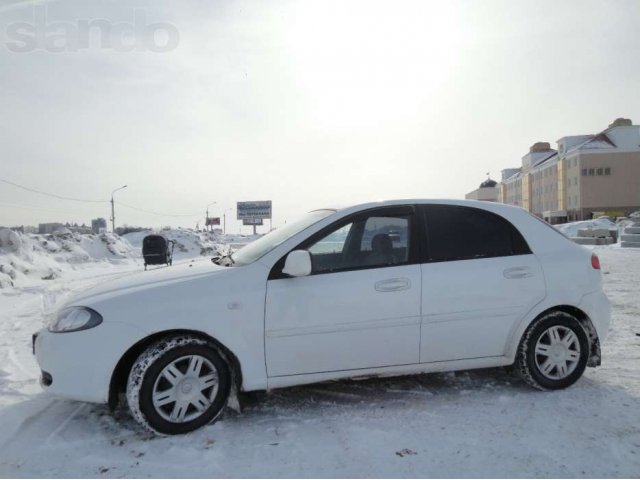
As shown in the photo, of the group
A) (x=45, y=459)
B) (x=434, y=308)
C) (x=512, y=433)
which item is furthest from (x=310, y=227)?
(x=45, y=459)

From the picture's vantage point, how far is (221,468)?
9.23 feet

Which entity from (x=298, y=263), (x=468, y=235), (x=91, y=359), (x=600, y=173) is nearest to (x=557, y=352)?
(x=468, y=235)

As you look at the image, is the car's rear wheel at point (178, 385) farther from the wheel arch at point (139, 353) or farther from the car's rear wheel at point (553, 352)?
the car's rear wheel at point (553, 352)

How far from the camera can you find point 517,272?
3.89 meters

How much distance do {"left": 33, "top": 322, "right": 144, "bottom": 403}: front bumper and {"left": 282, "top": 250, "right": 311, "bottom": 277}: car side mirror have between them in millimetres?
1146

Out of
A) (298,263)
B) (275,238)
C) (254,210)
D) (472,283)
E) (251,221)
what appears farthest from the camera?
(254,210)

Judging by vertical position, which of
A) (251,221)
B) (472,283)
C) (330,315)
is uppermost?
(251,221)

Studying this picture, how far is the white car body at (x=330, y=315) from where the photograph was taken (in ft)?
10.6

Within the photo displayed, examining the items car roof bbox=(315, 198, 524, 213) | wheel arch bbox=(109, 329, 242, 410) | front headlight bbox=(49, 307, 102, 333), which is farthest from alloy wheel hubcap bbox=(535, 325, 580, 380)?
front headlight bbox=(49, 307, 102, 333)

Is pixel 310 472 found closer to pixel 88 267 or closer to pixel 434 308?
pixel 434 308

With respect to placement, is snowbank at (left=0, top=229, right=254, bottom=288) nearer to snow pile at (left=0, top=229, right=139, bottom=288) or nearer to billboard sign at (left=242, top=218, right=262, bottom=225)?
snow pile at (left=0, top=229, right=139, bottom=288)

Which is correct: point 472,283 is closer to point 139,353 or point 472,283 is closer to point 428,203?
point 428,203

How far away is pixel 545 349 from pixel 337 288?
1954 mm

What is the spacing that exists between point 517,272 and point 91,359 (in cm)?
341
